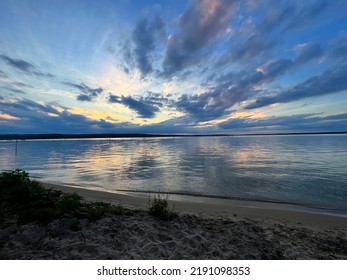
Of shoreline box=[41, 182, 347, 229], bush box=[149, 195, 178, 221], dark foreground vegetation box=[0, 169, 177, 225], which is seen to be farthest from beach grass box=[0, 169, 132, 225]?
shoreline box=[41, 182, 347, 229]

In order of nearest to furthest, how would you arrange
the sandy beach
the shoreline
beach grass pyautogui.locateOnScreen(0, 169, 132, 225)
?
the sandy beach → beach grass pyautogui.locateOnScreen(0, 169, 132, 225) → the shoreline

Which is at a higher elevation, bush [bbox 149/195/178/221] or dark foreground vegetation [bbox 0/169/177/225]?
dark foreground vegetation [bbox 0/169/177/225]

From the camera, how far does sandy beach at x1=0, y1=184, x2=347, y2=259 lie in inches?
216

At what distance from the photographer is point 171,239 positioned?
631 cm

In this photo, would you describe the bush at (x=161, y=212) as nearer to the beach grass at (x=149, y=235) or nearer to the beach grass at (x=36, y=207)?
the beach grass at (x=149, y=235)

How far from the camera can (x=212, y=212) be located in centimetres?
1022

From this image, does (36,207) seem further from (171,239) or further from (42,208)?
(171,239)

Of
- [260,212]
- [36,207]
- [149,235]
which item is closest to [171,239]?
[149,235]

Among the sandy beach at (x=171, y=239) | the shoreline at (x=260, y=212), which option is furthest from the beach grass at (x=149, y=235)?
the shoreline at (x=260, y=212)

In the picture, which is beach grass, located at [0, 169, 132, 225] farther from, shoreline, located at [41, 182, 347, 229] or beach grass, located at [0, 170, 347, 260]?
shoreline, located at [41, 182, 347, 229]

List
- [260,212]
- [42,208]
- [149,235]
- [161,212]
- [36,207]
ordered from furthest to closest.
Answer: [260,212] → [161,212] → [36,207] → [42,208] → [149,235]

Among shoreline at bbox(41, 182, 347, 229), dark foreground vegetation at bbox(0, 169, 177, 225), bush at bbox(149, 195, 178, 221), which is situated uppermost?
dark foreground vegetation at bbox(0, 169, 177, 225)
